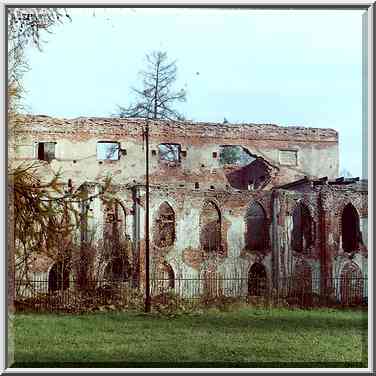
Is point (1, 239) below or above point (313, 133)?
below

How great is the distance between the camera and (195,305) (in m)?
6.75

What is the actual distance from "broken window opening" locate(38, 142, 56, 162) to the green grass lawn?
4.18 ft

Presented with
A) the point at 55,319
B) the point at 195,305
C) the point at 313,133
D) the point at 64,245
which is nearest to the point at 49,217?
the point at 64,245

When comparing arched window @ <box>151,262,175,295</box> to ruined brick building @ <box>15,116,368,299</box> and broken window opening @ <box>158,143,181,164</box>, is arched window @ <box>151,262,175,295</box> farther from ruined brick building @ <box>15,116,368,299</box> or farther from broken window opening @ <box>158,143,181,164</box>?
broken window opening @ <box>158,143,181,164</box>

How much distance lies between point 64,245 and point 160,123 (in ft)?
4.21

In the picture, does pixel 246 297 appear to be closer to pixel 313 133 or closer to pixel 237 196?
pixel 237 196

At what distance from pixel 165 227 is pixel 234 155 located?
835mm

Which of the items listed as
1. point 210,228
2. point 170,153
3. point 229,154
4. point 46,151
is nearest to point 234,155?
point 229,154

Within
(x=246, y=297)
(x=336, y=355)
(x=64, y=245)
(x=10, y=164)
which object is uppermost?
(x=10, y=164)

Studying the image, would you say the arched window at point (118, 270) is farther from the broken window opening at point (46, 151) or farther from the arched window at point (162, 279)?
the broken window opening at point (46, 151)

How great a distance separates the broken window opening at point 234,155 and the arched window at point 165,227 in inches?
23.8

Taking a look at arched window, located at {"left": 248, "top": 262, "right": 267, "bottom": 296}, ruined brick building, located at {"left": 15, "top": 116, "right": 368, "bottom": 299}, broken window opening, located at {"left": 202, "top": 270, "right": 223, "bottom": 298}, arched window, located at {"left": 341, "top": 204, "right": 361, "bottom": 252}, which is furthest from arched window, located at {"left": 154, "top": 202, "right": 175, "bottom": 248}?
arched window, located at {"left": 341, "top": 204, "right": 361, "bottom": 252}

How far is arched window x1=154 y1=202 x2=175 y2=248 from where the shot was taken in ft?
22.2

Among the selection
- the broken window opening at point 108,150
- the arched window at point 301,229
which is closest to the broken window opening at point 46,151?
the broken window opening at point 108,150
